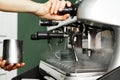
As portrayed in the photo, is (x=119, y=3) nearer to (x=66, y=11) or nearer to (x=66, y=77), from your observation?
(x=66, y=11)

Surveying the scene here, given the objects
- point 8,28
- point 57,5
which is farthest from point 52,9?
point 8,28

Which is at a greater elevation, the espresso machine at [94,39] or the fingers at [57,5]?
the fingers at [57,5]

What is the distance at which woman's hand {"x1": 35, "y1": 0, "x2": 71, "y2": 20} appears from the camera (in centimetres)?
56

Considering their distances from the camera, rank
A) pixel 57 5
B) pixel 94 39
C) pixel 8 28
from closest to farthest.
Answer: pixel 57 5, pixel 94 39, pixel 8 28

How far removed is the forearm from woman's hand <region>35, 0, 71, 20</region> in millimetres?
16

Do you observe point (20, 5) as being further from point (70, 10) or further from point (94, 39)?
point (94, 39)

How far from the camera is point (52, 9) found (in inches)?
22.6

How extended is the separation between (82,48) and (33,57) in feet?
4.06

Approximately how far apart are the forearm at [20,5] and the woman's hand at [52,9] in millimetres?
16

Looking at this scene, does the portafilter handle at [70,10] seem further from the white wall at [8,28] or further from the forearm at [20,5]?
the white wall at [8,28]

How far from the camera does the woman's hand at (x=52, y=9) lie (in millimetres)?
563

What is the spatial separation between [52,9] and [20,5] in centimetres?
8

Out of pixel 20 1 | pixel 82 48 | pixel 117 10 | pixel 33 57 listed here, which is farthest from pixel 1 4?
pixel 33 57

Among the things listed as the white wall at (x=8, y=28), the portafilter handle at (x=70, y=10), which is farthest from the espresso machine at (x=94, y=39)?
the white wall at (x=8, y=28)
